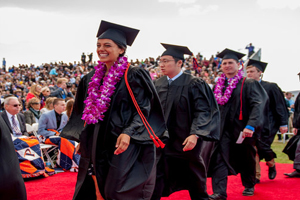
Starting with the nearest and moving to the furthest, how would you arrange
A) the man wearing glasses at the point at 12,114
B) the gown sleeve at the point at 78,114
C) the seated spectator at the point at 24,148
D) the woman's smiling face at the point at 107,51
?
the woman's smiling face at the point at 107,51, the gown sleeve at the point at 78,114, the seated spectator at the point at 24,148, the man wearing glasses at the point at 12,114

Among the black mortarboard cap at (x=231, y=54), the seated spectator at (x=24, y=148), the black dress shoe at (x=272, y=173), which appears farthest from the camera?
the black dress shoe at (x=272, y=173)

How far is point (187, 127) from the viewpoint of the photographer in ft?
14.5

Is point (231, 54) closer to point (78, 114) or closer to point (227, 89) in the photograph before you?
point (227, 89)

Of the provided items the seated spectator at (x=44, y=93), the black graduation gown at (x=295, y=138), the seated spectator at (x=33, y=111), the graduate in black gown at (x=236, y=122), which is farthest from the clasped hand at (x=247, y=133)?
the seated spectator at (x=44, y=93)

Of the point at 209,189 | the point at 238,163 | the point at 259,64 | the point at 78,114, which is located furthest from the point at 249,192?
the point at 78,114

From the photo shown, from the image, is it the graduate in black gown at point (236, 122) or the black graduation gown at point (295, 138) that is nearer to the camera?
the graduate in black gown at point (236, 122)

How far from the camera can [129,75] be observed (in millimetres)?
3354

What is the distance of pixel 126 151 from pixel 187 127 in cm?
147

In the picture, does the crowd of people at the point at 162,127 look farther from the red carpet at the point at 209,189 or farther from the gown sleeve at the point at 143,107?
the red carpet at the point at 209,189

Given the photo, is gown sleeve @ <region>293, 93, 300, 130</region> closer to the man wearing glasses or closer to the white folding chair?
the white folding chair

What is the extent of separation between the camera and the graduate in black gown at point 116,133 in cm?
308

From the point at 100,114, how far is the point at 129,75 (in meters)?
0.48

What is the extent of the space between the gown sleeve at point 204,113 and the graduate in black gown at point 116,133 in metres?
0.90

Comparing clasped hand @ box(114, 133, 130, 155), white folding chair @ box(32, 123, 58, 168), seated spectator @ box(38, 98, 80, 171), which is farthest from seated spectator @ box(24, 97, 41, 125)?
clasped hand @ box(114, 133, 130, 155)
